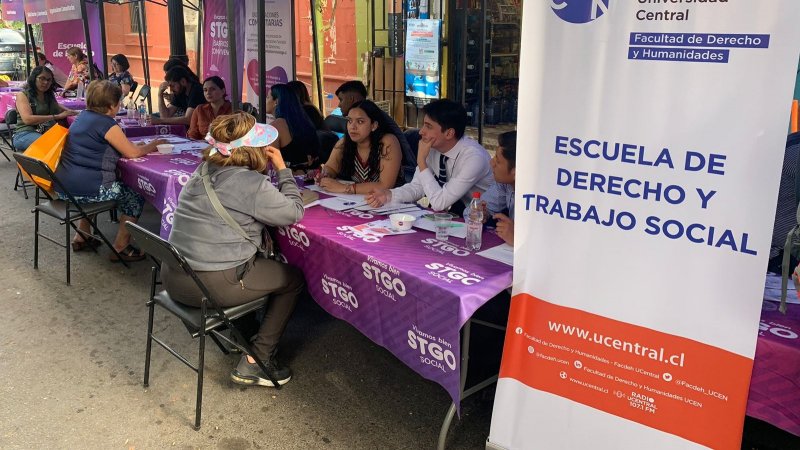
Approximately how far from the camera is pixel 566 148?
185 cm

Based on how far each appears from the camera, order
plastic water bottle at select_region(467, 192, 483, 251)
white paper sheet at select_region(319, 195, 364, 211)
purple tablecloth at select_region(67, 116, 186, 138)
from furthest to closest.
Result: 1. purple tablecloth at select_region(67, 116, 186, 138)
2. white paper sheet at select_region(319, 195, 364, 211)
3. plastic water bottle at select_region(467, 192, 483, 251)

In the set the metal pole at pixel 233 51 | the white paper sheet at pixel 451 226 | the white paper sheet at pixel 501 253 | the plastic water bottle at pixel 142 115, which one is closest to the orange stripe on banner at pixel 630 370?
the white paper sheet at pixel 501 253

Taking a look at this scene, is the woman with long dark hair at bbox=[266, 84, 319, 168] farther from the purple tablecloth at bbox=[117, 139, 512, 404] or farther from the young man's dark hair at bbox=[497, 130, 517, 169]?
the young man's dark hair at bbox=[497, 130, 517, 169]

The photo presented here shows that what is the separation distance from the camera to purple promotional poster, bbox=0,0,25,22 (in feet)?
36.8

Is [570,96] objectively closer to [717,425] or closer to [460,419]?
[717,425]

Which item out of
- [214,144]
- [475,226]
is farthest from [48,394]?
[475,226]

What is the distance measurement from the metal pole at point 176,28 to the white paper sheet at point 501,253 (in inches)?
256

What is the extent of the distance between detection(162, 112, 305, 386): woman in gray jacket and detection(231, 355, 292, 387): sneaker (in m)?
0.40

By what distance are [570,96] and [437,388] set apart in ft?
5.38

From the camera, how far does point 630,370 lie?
6.07ft

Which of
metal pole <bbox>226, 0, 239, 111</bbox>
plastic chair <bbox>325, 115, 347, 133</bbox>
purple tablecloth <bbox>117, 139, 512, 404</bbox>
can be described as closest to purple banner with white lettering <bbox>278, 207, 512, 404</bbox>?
purple tablecloth <bbox>117, 139, 512, 404</bbox>

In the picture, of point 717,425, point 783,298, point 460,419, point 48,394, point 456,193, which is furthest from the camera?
point 456,193

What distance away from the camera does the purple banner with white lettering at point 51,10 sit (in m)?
7.87

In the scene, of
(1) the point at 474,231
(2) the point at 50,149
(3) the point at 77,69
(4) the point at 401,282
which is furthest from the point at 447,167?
(3) the point at 77,69
